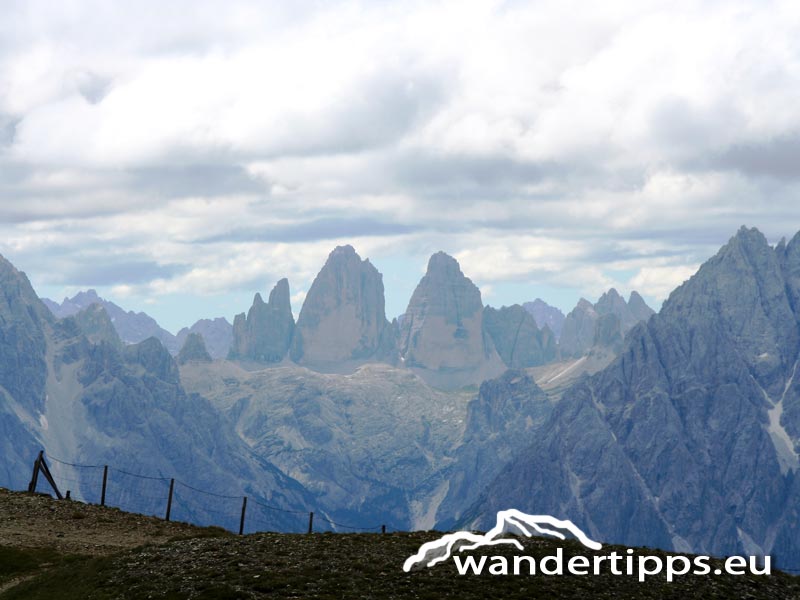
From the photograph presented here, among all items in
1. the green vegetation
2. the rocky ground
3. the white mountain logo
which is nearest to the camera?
the green vegetation

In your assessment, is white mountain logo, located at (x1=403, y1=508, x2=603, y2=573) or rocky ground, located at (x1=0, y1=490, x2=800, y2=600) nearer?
rocky ground, located at (x1=0, y1=490, x2=800, y2=600)

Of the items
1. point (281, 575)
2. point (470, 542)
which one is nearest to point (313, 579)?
point (281, 575)

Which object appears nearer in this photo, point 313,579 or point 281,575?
point 313,579

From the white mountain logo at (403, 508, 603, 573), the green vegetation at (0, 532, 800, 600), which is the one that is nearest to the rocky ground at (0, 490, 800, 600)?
the green vegetation at (0, 532, 800, 600)

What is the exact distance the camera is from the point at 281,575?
67062 millimetres

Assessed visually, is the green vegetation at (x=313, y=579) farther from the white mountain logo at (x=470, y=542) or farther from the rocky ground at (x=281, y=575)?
the white mountain logo at (x=470, y=542)

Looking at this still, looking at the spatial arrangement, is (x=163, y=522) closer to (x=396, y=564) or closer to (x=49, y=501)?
(x=49, y=501)

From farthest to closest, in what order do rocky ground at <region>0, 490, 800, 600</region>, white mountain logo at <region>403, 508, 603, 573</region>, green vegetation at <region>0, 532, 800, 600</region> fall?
1. white mountain logo at <region>403, 508, 603, 573</region>
2. rocky ground at <region>0, 490, 800, 600</region>
3. green vegetation at <region>0, 532, 800, 600</region>

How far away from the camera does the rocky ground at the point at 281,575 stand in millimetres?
64938

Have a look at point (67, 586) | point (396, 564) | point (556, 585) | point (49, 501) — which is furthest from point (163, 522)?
point (556, 585)

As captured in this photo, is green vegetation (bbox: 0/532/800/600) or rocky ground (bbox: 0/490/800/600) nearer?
green vegetation (bbox: 0/532/800/600)

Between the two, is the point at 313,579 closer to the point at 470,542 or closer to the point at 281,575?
the point at 281,575

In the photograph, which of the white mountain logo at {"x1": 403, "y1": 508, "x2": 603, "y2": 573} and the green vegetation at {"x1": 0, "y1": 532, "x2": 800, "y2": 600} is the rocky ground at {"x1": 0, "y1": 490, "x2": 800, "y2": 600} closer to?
the green vegetation at {"x1": 0, "y1": 532, "x2": 800, "y2": 600}

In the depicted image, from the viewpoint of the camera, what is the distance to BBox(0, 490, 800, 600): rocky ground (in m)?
64.9
